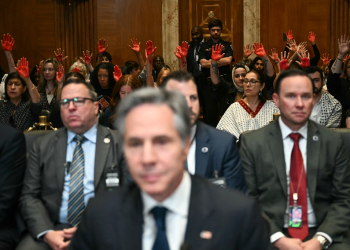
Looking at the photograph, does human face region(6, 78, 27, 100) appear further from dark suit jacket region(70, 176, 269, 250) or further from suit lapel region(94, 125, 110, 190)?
dark suit jacket region(70, 176, 269, 250)

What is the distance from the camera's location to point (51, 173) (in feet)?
9.18

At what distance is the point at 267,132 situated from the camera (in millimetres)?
2893

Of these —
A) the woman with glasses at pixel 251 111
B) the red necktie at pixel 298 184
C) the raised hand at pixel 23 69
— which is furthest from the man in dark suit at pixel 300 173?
the raised hand at pixel 23 69

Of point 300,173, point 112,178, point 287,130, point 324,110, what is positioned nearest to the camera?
point 112,178

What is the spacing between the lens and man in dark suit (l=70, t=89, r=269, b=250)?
4.58 ft

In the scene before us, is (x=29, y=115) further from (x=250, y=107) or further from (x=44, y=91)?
(x=250, y=107)

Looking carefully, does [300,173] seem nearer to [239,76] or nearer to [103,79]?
[239,76]

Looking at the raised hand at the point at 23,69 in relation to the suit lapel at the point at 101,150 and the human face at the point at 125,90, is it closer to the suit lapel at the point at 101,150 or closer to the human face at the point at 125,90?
the human face at the point at 125,90

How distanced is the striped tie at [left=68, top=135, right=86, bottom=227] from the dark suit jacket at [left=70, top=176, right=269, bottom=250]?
3.88 ft

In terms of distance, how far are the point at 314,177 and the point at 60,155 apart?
146 centimetres

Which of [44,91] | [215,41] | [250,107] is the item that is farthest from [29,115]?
[215,41]

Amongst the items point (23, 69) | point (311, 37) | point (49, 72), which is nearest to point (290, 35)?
point (311, 37)

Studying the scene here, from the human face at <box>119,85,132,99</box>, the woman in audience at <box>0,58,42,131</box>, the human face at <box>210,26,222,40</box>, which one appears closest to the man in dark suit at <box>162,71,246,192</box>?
the human face at <box>119,85,132,99</box>

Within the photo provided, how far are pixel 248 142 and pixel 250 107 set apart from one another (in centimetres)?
201
